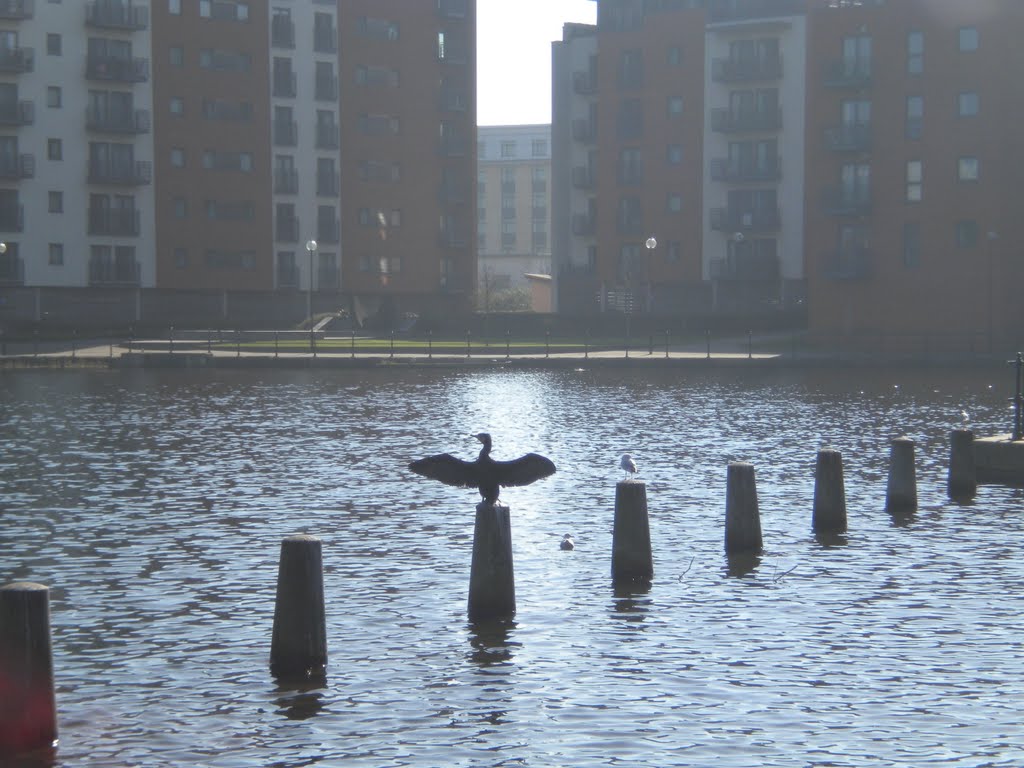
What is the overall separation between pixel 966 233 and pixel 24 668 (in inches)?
3082

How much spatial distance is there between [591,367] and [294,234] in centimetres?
4305

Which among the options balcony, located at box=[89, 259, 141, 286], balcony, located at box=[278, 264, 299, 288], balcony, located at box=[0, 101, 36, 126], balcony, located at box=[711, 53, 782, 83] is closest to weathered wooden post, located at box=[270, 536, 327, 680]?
balcony, located at box=[89, 259, 141, 286]

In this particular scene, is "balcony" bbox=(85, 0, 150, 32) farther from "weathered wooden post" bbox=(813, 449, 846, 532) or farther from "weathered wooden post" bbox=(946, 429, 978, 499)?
"weathered wooden post" bbox=(813, 449, 846, 532)

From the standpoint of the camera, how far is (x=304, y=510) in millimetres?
25000

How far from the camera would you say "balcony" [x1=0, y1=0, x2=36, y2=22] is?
3745 inches

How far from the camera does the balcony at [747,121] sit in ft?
349

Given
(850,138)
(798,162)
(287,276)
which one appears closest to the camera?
(850,138)

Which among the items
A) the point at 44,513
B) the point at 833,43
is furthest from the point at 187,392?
the point at 833,43

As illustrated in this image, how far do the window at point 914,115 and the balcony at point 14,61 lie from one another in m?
51.5

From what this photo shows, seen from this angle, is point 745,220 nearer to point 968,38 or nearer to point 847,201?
point 847,201

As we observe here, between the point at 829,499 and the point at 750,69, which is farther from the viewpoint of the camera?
the point at 750,69

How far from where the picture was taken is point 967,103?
8369 cm

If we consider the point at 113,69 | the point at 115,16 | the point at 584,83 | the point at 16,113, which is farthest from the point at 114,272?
the point at 584,83

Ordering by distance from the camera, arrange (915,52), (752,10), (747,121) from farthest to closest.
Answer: (752,10) → (747,121) → (915,52)
